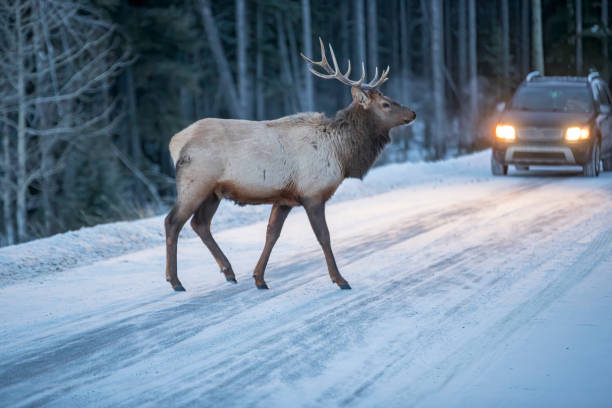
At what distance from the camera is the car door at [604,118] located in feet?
56.9

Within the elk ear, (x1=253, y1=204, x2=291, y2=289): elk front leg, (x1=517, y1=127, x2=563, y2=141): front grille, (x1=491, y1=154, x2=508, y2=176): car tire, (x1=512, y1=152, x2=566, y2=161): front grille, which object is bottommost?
(x1=491, y1=154, x2=508, y2=176): car tire

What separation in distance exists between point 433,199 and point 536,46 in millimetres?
22660

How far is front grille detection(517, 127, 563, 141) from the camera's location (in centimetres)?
1664

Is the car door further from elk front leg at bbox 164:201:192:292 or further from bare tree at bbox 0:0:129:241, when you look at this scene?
elk front leg at bbox 164:201:192:292

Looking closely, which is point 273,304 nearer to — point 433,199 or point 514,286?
point 514,286

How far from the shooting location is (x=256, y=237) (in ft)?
34.7

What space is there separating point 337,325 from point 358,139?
98.2 inches

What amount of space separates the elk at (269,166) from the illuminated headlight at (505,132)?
977 centimetres

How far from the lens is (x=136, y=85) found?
78.6 feet

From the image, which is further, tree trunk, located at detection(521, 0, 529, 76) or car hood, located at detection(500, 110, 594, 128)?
tree trunk, located at detection(521, 0, 529, 76)

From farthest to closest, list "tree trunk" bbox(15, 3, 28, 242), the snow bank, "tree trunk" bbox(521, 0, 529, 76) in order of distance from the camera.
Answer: "tree trunk" bbox(521, 0, 529, 76), "tree trunk" bbox(15, 3, 28, 242), the snow bank

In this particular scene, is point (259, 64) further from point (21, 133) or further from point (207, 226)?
point (207, 226)

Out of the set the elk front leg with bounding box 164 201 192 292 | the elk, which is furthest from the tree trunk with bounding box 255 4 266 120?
the elk front leg with bounding box 164 201 192 292

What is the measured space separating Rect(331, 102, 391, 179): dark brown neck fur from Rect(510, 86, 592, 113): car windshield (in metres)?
10.8
